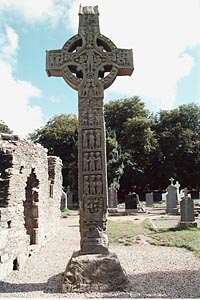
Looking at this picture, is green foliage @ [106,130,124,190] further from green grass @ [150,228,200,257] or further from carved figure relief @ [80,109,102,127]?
carved figure relief @ [80,109,102,127]

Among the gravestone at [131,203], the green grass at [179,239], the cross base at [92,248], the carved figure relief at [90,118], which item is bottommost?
the green grass at [179,239]

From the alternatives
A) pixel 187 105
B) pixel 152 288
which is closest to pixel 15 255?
pixel 152 288

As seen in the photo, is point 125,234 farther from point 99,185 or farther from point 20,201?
point 99,185

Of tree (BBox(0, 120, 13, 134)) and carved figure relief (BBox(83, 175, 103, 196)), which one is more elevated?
tree (BBox(0, 120, 13, 134))

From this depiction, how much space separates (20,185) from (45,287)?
3356 mm

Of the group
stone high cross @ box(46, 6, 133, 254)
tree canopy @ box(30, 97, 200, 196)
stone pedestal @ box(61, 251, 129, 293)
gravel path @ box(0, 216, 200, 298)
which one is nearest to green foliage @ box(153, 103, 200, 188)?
tree canopy @ box(30, 97, 200, 196)

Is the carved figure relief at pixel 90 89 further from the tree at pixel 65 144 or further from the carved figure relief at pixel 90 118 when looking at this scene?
the tree at pixel 65 144

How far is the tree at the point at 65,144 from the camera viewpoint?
29.7 meters

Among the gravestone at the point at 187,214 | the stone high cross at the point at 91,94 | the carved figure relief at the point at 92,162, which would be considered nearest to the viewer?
the stone high cross at the point at 91,94

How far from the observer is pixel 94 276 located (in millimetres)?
4090

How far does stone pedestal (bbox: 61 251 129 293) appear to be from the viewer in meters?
4.04

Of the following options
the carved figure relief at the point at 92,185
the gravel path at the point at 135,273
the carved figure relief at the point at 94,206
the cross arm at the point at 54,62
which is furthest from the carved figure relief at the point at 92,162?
the gravel path at the point at 135,273

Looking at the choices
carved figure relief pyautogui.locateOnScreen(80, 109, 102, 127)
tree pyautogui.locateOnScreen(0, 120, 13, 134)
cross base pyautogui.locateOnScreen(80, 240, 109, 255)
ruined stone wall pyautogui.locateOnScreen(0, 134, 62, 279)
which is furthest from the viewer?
tree pyautogui.locateOnScreen(0, 120, 13, 134)

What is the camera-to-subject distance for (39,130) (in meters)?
39.3
